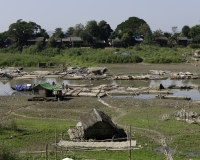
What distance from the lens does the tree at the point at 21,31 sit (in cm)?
8694

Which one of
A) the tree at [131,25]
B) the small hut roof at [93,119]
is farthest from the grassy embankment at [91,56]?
the small hut roof at [93,119]

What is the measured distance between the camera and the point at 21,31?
290 ft

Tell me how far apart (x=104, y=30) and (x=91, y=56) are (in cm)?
2057

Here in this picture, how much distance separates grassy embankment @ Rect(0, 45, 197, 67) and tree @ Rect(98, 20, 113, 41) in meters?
13.6

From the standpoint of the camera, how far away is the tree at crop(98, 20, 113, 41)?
93.6m

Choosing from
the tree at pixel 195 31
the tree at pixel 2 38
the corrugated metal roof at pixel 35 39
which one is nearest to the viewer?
the corrugated metal roof at pixel 35 39

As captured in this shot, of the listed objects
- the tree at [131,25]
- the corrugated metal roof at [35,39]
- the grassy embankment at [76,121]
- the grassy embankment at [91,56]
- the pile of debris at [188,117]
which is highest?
the tree at [131,25]

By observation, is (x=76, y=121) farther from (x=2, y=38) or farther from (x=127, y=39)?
(x=2, y=38)

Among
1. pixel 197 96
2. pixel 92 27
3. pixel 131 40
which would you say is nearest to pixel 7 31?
pixel 92 27

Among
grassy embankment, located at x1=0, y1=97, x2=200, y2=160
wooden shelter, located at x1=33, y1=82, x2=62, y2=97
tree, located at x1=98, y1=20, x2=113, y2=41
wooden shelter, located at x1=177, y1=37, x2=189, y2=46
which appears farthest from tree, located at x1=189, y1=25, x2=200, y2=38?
Answer: wooden shelter, located at x1=33, y1=82, x2=62, y2=97

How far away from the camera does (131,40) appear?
277 feet

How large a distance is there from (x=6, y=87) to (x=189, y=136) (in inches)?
1311

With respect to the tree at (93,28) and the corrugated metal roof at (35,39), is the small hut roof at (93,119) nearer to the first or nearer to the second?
the corrugated metal roof at (35,39)

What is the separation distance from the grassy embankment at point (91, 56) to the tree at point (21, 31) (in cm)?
571
